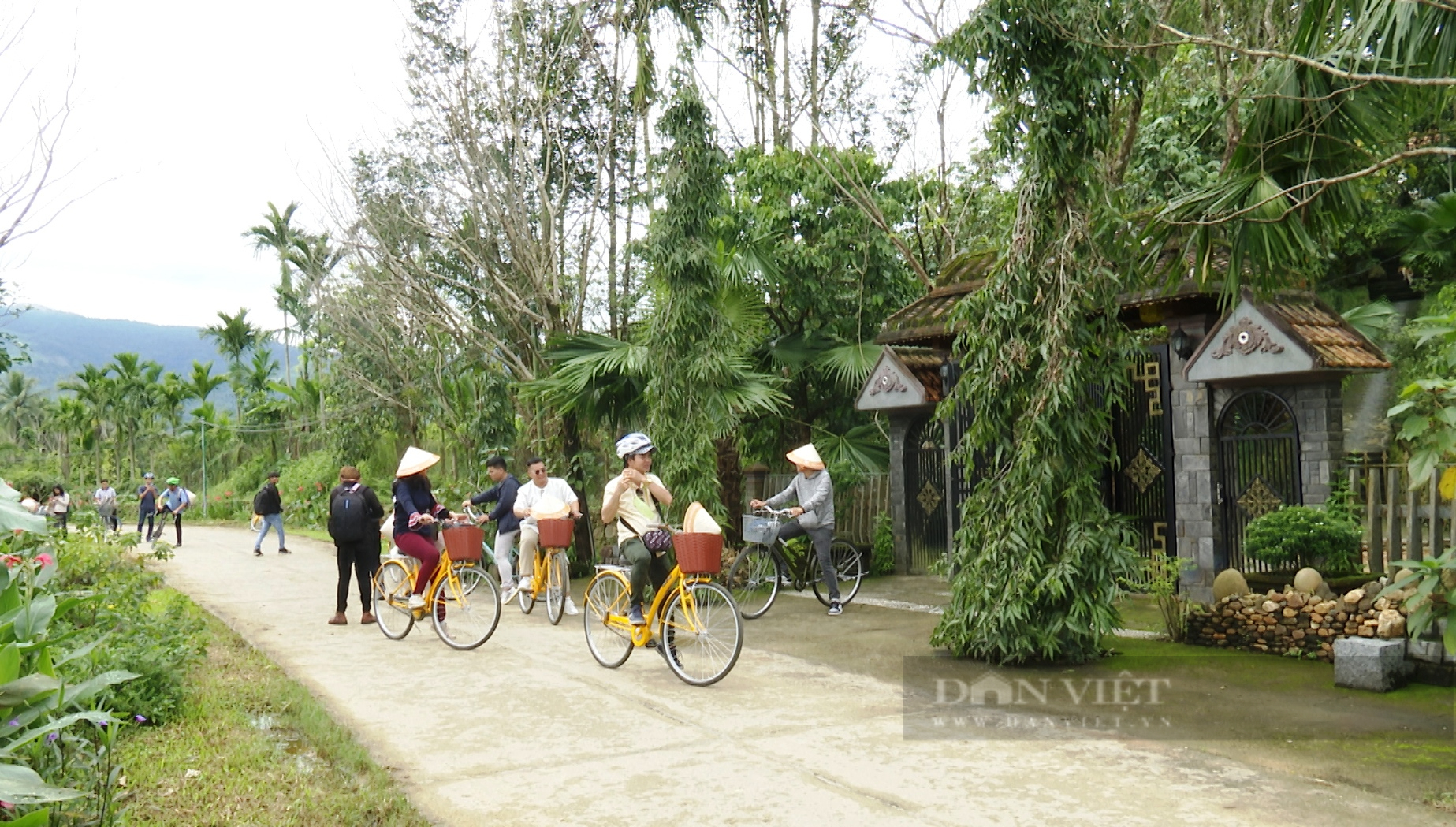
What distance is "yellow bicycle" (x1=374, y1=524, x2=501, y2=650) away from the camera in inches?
368

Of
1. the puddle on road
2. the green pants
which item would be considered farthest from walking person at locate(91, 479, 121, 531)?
the puddle on road

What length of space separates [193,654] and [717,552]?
3861mm

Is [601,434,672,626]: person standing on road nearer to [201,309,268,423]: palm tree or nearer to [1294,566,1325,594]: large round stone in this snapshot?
[1294,566,1325,594]: large round stone

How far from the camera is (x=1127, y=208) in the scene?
331 inches

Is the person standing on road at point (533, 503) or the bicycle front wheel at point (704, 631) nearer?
the bicycle front wheel at point (704, 631)

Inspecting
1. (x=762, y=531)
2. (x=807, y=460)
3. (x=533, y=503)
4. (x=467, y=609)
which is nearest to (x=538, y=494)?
(x=533, y=503)

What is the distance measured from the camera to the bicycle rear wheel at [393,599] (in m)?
9.96

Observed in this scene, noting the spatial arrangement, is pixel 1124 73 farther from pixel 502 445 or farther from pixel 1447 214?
pixel 502 445

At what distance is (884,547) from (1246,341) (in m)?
5.85

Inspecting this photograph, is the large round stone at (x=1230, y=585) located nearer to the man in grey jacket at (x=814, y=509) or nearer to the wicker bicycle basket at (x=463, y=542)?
the man in grey jacket at (x=814, y=509)

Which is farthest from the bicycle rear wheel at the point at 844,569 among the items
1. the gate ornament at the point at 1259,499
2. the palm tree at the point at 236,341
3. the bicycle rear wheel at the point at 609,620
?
the palm tree at the point at 236,341

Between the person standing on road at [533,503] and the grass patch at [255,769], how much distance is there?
3686 millimetres

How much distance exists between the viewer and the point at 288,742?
246 inches

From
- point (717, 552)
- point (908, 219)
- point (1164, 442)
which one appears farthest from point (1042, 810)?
point (908, 219)
